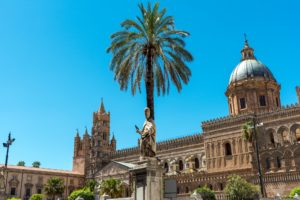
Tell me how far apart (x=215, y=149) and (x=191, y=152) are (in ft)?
24.0

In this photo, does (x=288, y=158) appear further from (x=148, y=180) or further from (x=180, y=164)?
(x=148, y=180)

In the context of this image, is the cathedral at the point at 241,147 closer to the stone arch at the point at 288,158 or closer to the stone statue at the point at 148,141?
the stone arch at the point at 288,158

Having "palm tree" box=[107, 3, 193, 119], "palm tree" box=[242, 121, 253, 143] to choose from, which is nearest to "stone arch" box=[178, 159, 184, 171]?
"palm tree" box=[242, 121, 253, 143]

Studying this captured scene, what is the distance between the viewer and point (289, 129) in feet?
145

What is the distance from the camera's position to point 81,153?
7950 centimetres

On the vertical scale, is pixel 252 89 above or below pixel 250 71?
below

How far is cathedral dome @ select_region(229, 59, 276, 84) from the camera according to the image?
55125 mm

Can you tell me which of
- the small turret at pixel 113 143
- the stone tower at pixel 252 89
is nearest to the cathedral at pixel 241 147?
the stone tower at pixel 252 89

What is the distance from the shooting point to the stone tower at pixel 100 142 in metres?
72.8

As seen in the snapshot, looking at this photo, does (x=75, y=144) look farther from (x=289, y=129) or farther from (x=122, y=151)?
(x=289, y=129)

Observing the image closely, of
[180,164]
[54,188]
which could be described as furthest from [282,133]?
[54,188]

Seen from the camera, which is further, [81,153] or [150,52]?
[81,153]

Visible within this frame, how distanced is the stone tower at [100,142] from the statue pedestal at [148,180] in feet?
198

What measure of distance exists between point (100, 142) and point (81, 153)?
7.18m
